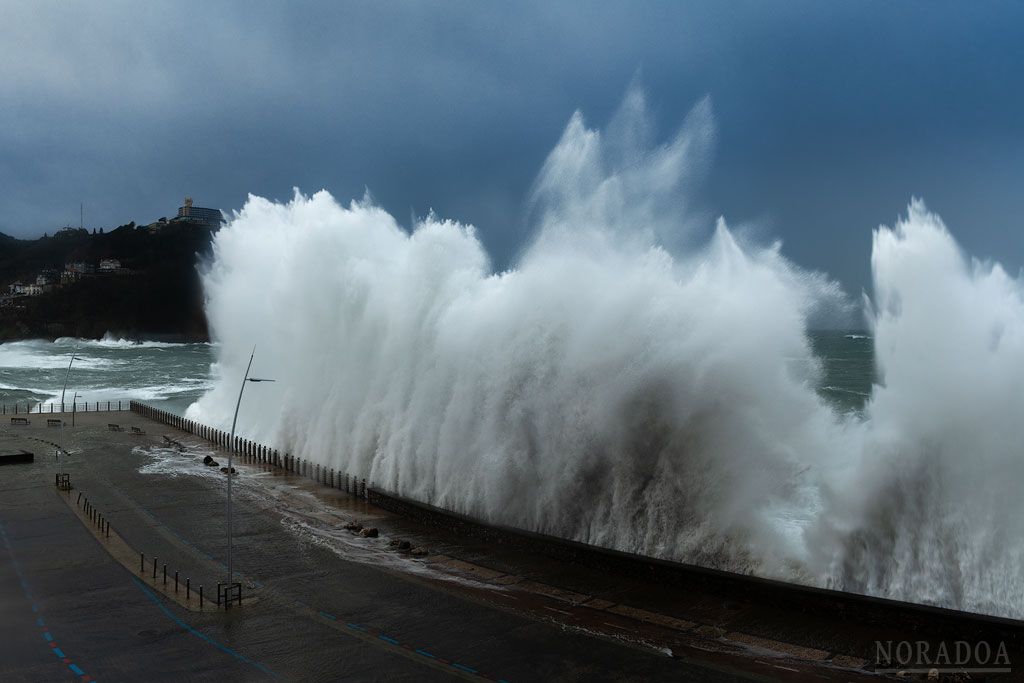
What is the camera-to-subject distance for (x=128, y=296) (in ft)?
529

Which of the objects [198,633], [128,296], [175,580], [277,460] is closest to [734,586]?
[198,633]

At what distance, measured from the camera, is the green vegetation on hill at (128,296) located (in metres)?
152

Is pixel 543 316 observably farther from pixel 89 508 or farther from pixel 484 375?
pixel 89 508

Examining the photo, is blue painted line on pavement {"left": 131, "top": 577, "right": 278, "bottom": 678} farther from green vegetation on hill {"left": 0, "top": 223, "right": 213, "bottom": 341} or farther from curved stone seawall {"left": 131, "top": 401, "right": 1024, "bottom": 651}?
green vegetation on hill {"left": 0, "top": 223, "right": 213, "bottom": 341}

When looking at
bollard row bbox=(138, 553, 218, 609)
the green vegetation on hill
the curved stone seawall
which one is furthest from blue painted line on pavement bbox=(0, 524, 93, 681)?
the green vegetation on hill

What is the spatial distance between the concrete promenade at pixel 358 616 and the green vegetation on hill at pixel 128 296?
13894 centimetres

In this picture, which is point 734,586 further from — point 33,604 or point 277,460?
point 277,460

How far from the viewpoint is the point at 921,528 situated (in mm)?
13484

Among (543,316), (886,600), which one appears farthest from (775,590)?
(543,316)

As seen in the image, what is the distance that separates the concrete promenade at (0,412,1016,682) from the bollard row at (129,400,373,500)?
341 cm

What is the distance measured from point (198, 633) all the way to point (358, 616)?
2623mm

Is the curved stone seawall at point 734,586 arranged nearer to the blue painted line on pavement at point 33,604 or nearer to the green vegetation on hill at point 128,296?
the blue painted line on pavement at point 33,604

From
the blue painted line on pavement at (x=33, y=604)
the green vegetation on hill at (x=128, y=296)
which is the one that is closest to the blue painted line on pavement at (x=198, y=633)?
the blue painted line on pavement at (x=33, y=604)

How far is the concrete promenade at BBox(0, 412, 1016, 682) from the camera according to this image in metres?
10.4
